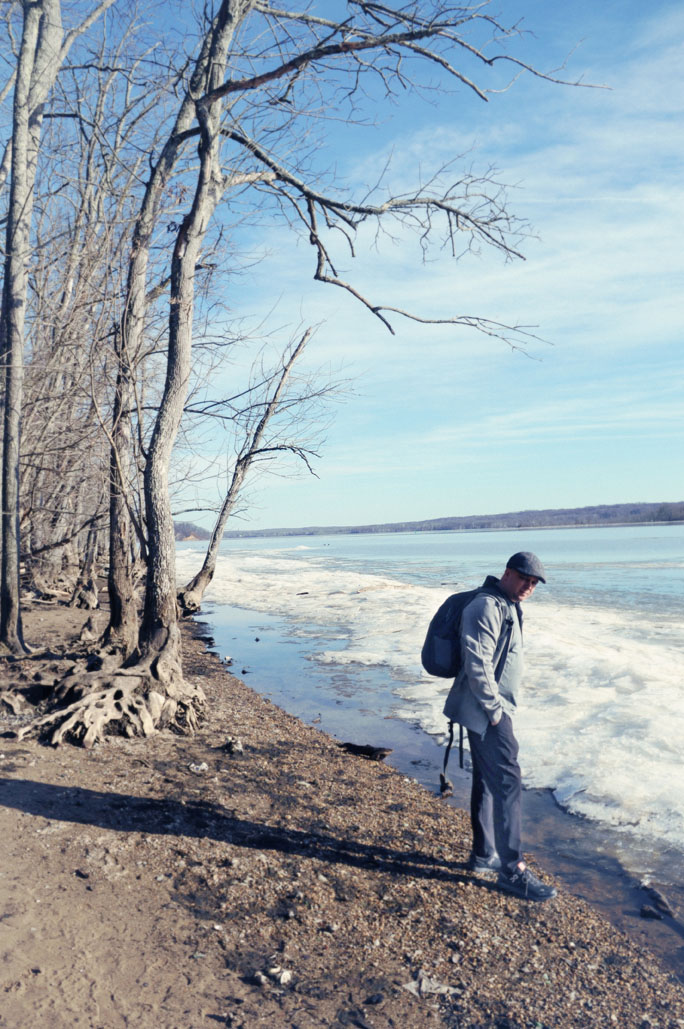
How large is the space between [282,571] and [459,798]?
33.4 m

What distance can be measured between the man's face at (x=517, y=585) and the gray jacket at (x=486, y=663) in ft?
0.14

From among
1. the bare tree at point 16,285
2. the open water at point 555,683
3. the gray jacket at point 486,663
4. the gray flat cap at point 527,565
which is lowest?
the open water at point 555,683

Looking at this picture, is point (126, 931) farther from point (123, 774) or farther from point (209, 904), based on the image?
point (123, 774)

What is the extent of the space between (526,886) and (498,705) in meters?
1.17

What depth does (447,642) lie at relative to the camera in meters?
4.73

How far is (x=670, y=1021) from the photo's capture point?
3.47 meters

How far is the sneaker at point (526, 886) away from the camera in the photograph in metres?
4.57

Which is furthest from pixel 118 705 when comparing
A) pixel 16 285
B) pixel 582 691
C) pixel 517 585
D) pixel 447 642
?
pixel 582 691

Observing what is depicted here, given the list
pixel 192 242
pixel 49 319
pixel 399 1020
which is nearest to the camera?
pixel 399 1020

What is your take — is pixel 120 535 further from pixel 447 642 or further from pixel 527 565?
pixel 527 565

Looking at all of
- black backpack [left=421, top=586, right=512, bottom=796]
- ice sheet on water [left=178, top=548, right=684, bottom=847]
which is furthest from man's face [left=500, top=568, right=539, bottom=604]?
ice sheet on water [left=178, top=548, right=684, bottom=847]

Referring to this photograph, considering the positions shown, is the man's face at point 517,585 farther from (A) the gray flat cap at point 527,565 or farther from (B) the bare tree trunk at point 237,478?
(B) the bare tree trunk at point 237,478

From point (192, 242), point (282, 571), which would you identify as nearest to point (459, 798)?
point (192, 242)

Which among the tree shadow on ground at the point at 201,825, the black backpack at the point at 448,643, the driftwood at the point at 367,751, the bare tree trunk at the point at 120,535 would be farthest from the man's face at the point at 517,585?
the bare tree trunk at the point at 120,535
